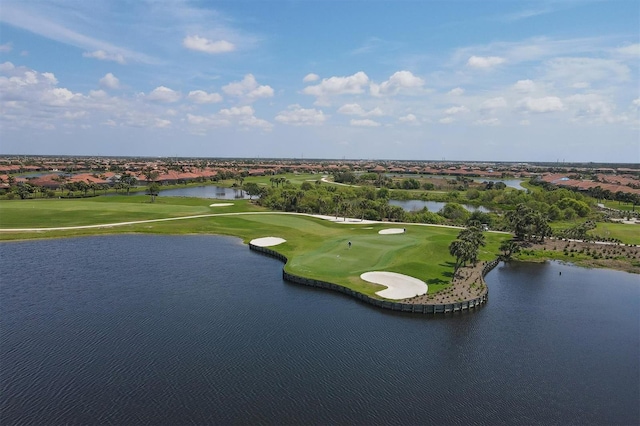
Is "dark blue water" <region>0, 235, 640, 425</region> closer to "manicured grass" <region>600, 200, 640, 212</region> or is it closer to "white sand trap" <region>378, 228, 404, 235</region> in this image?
"white sand trap" <region>378, 228, 404, 235</region>

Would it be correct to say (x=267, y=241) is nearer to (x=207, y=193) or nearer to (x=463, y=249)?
(x=463, y=249)

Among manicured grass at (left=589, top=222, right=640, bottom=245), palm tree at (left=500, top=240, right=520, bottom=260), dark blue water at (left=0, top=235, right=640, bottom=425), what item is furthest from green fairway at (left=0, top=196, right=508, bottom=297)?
manicured grass at (left=589, top=222, right=640, bottom=245)

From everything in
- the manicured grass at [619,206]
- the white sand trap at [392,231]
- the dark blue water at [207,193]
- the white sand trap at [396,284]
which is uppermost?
the manicured grass at [619,206]

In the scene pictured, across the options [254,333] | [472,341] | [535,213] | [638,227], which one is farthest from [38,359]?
[638,227]

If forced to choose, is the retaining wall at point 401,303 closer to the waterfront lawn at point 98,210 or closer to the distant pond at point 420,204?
the waterfront lawn at point 98,210

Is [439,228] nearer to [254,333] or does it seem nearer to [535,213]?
[535,213]

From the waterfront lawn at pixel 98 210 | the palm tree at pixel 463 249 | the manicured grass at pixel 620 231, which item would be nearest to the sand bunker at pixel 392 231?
the palm tree at pixel 463 249
